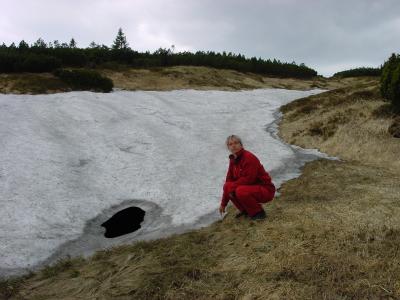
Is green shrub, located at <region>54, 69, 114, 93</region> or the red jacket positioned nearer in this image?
the red jacket

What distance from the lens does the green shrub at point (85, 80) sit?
32.8 m

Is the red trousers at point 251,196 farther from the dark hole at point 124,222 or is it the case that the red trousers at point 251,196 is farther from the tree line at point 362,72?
the tree line at point 362,72

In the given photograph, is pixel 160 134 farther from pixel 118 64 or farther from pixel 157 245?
pixel 118 64

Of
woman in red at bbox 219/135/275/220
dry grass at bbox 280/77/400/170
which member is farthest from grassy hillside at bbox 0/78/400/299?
→ dry grass at bbox 280/77/400/170

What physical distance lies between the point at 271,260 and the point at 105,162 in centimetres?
1159

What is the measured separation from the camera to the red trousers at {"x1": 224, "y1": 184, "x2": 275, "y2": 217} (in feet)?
35.6

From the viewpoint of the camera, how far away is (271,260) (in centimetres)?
874

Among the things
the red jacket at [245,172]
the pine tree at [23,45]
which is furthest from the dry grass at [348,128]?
the pine tree at [23,45]

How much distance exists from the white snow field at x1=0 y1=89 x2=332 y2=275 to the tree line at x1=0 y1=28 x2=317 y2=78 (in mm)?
7772

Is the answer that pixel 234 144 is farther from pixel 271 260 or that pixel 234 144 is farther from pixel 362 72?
pixel 362 72

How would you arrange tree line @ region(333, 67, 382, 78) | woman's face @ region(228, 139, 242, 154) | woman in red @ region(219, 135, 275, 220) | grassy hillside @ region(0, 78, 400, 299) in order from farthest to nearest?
tree line @ region(333, 67, 382, 78) → woman in red @ region(219, 135, 275, 220) → woman's face @ region(228, 139, 242, 154) → grassy hillside @ region(0, 78, 400, 299)

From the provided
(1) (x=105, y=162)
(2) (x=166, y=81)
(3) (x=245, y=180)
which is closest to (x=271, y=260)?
(3) (x=245, y=180)

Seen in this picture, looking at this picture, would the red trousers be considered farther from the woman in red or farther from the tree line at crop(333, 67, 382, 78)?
the tree line at crop(333, 67, 382, 78)

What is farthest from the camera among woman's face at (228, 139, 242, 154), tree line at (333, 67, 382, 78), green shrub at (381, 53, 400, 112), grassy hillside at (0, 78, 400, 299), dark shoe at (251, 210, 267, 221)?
tree line at (333, 67, 382, 78)
